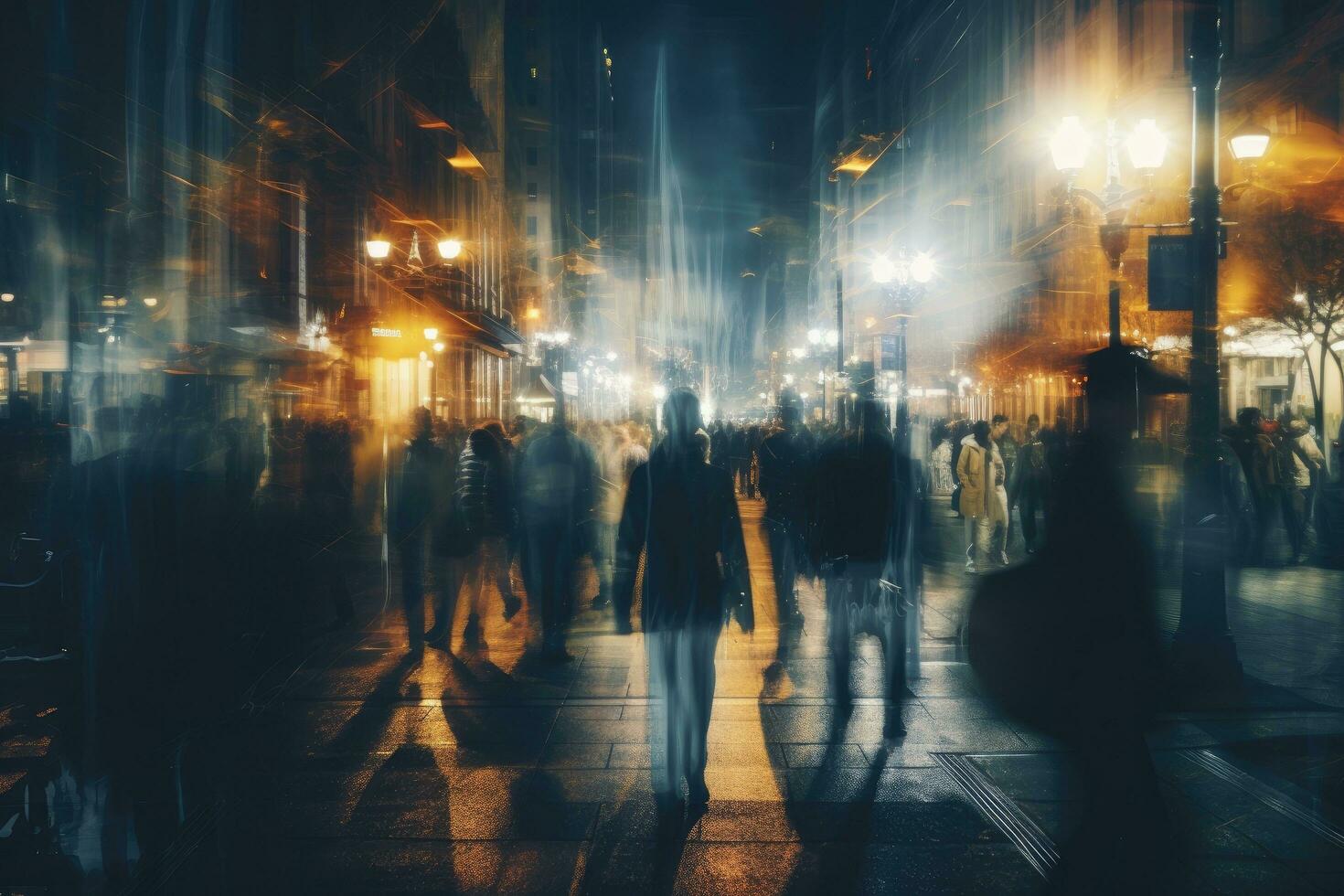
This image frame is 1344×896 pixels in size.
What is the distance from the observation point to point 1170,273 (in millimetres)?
7734

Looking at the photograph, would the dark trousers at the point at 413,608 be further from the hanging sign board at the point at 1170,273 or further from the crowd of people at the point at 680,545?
the hanging sign board at the point at 1170,273

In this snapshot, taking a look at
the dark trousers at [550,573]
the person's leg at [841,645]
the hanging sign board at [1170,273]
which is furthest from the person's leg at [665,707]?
the hanging sign board at [1170,273]

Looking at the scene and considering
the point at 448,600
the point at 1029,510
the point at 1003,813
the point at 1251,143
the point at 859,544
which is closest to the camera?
the point at 1003,813

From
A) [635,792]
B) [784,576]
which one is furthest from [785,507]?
[635,792]

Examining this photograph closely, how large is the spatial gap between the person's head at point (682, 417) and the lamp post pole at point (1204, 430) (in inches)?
163

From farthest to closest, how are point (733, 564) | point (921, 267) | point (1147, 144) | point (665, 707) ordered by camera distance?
point (921, 267), point (1147, 144), point (733, 564), point (665, 707)

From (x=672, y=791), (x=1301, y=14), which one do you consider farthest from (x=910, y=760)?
(x=1301, y=14)

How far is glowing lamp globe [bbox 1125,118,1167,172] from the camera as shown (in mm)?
11516

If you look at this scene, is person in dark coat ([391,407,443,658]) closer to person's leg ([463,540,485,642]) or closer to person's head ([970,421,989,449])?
person's leg ([463,540,485,642])

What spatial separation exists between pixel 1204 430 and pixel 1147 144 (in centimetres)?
590

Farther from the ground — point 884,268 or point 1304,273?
point 884,268

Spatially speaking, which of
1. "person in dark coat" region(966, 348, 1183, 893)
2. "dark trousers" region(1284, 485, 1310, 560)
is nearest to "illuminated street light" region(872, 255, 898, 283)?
"dark trousers" region(1284, 485, 1310, 560)

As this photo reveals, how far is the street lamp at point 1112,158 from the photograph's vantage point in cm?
1159

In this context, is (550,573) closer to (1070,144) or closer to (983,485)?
(983,485)
